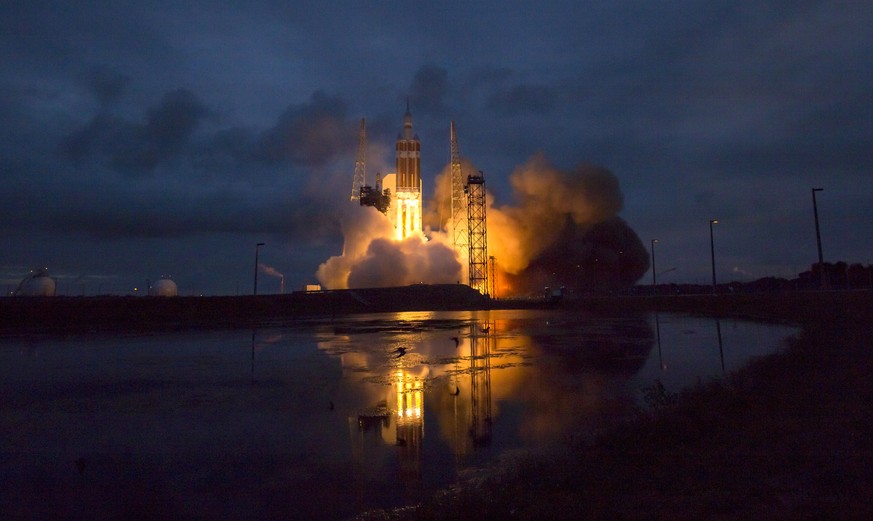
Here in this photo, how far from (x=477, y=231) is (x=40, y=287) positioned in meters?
58.5

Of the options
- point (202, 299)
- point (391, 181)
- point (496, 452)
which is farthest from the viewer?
point (391, 181)

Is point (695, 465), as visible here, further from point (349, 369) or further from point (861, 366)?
point (349, 369)

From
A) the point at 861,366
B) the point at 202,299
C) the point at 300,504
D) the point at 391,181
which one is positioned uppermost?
the point at 391,181

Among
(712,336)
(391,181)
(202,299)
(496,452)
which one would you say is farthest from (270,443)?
(391,181)

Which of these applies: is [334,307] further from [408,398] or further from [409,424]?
[409,424]

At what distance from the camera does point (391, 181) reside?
89.7m

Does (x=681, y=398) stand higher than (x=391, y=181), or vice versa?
(x=391, y=181)

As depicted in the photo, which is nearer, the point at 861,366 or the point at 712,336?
the point at 861,366

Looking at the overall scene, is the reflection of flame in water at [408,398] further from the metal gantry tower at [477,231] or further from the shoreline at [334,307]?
the metal gantry tower at [477,231]

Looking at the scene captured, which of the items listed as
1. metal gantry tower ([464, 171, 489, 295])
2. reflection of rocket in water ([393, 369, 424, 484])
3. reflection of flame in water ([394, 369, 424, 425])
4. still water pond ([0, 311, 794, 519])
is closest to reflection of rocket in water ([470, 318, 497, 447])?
still water pond ([0, 311, 794, 519])

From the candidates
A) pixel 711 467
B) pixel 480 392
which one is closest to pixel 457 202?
pixel 480 392

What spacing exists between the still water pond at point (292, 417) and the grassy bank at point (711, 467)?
1043 mm

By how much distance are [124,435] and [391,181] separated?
8156cm

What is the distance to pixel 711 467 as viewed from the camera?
20.8 feet
